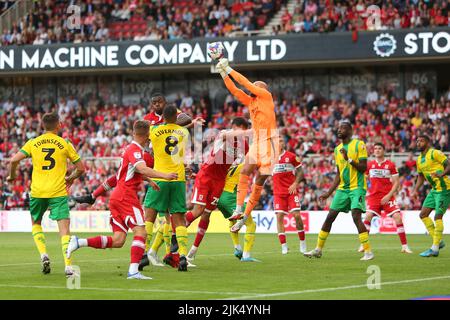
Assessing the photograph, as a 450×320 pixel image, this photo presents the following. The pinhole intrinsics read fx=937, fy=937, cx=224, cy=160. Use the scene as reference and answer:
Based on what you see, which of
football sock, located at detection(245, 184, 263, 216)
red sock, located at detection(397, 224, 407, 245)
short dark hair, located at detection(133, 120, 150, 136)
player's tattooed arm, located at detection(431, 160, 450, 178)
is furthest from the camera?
red sock, located at detection(397, 224, 407, 245)

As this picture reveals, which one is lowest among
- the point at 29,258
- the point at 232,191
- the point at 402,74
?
the point at 29,258

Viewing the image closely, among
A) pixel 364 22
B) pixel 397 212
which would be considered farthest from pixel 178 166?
pixel 364 22

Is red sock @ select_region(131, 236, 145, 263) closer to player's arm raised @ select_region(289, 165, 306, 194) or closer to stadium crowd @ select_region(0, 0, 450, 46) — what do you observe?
player's arm raised @ select_region(289, 165, 306, 194)

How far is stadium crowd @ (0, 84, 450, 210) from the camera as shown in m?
36.6

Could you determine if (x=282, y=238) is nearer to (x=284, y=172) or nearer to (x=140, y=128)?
(x=284, y=172)

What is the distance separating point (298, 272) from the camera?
623 inches

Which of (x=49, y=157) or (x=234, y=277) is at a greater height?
(x=49, y=157)

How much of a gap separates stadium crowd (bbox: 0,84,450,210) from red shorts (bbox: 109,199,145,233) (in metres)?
19.4

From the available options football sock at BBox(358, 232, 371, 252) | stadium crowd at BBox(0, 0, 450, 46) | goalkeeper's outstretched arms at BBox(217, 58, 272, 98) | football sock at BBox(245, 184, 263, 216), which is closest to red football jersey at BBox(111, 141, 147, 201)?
goalkeeper's outstretched arms at BBox(217, 58, 272, 98)

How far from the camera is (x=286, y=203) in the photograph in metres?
22.6

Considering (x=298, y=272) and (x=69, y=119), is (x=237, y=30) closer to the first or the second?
(x=69, y=119)

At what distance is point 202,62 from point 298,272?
2587 centimetres

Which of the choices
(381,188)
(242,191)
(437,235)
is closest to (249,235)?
(242,191)

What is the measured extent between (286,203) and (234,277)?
25.5 ft
